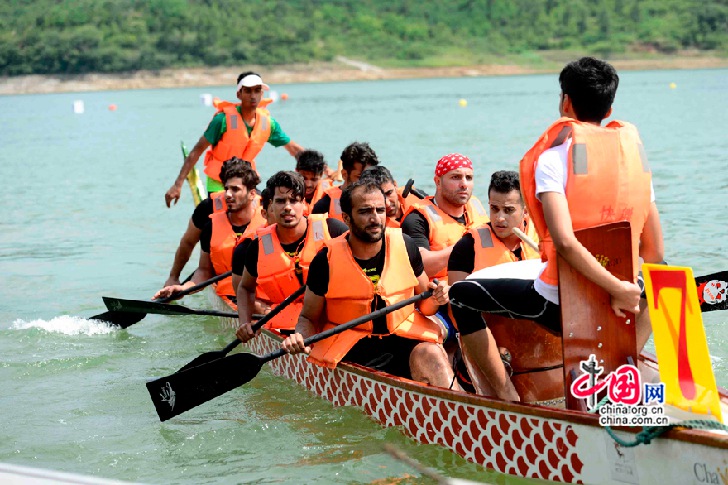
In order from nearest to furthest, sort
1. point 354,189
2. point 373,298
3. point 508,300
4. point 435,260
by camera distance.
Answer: point 508,300, point 354,189, point 373,298, point 435,260

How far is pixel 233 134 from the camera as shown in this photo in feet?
33.9

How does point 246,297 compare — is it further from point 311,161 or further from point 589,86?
point 589,86

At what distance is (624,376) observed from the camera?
14.8 ft

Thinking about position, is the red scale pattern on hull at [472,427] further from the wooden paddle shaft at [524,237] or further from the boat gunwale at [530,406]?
the wooden paddle shaft at [524,237]

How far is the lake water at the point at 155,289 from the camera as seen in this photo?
616cm

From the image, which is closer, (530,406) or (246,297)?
(530,406)

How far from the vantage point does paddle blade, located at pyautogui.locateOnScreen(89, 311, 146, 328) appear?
30.5 ft

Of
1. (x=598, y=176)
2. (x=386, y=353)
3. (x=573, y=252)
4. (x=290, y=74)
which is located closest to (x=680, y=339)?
(x=573, y=252)

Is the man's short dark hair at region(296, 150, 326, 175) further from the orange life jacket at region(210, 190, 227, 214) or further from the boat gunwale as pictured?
the boat gunwale

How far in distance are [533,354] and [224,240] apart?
381 cm

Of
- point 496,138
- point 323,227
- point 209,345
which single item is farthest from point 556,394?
point 496,138

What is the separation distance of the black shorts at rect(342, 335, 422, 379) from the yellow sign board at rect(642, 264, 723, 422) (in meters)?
2.00

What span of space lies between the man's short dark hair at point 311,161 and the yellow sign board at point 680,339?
5.00m

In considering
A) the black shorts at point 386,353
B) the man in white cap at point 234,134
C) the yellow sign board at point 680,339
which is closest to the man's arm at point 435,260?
the black shorts at point 386,353
